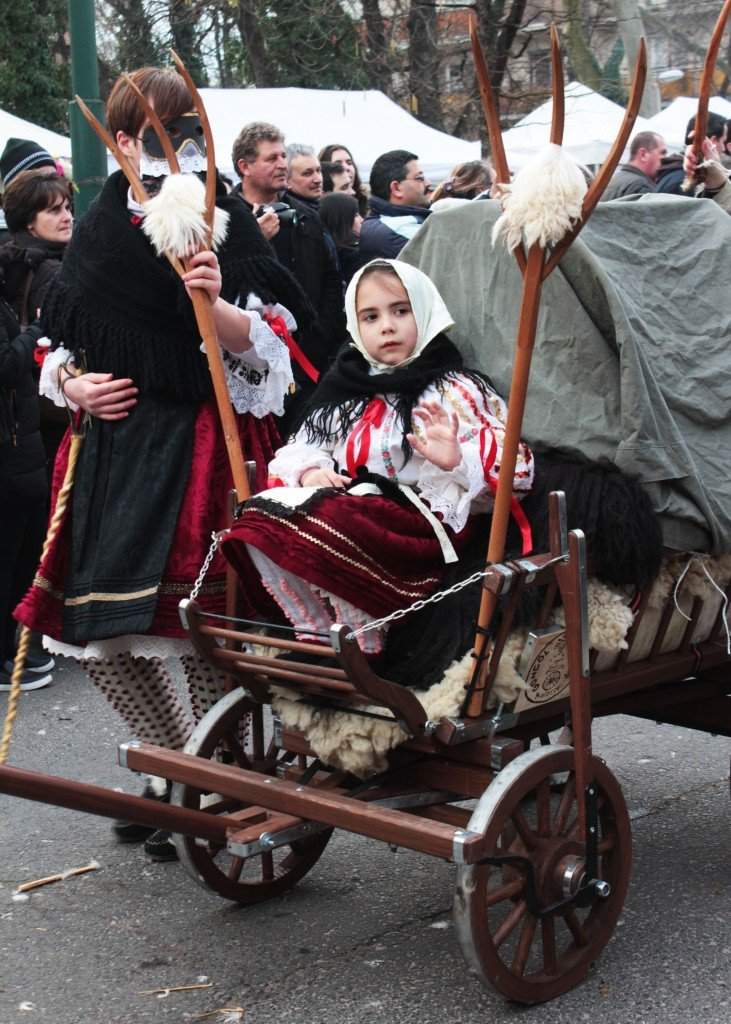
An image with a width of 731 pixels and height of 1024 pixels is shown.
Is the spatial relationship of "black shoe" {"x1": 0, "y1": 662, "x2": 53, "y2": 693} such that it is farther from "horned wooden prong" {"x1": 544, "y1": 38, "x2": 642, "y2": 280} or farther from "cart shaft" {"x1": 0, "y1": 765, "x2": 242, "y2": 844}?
"horned wooden prong" {"x1": 544, "y1": 38, "x2": 642, "y2": 280}

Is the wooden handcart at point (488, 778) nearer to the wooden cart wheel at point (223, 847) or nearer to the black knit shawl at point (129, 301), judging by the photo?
the wooden cart wheel at point (223, 847)

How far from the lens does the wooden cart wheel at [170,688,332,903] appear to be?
3277mm

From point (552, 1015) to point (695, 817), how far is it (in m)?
1.32

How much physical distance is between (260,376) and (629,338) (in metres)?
1.06

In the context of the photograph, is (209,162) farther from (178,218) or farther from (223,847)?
(223,847)

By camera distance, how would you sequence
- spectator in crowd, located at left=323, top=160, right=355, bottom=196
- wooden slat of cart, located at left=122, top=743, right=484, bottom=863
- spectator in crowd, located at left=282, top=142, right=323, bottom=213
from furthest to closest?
spectator in crowd, located at left=323, top=160, right=355, bottom=196 → spectator in crowd, located at left=282, top=142, right=323, bottom=213 → wooden slat of cart, located at left=122, top=743, right=484, bottom=863

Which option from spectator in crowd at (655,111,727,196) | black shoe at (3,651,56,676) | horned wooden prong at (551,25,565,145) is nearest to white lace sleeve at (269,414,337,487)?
horned wooden prong at (551,25,565,145)

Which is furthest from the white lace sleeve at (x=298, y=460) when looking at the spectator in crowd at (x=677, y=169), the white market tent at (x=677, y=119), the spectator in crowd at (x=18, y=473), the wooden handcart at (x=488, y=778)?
the white market tent at (x=677, y=119)

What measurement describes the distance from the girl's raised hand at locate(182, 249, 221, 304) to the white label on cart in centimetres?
107

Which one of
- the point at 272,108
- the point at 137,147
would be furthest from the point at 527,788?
the point at 272,108

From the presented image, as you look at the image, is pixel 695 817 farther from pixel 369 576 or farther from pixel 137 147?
pixel 137 147

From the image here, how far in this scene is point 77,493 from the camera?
369cm

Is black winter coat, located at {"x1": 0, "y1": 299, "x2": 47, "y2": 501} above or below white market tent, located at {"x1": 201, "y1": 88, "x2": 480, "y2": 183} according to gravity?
below

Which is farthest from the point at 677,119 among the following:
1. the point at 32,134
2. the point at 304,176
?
the point at 304,176
